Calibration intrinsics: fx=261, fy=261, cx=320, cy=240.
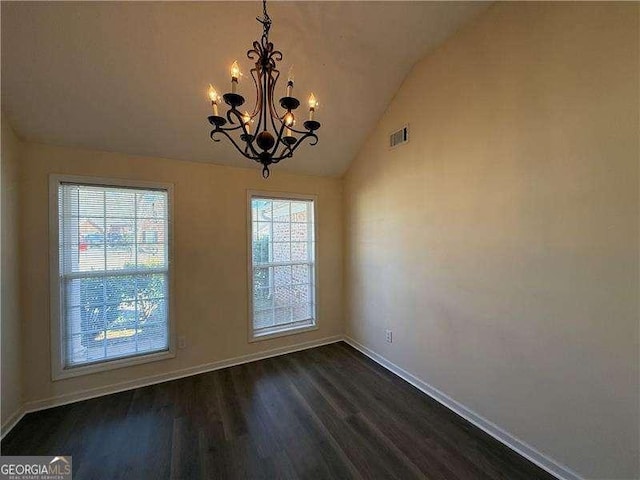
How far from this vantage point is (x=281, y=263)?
3381 mm

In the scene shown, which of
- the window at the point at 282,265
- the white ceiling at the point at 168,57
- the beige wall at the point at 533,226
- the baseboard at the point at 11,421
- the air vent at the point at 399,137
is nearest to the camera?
the beige wall at the point at 533,226

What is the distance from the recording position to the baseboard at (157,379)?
2229mm

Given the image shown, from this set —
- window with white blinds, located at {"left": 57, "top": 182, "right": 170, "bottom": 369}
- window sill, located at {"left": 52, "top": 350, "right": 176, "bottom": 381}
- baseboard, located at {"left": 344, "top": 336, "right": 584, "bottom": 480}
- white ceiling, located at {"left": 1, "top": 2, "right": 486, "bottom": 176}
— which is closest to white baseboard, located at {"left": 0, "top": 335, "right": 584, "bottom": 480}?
baseboard, located at {"left": 344, "top": 336, "right": 584, "bottom": 480}

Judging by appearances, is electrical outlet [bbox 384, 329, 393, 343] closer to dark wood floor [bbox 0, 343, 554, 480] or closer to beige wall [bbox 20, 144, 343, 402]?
dark wood floor [bbox 0, 343, 554, 480]

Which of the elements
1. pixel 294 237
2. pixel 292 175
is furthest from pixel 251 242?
pixel 292 175

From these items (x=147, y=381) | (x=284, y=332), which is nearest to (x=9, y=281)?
(x=147, y=381)

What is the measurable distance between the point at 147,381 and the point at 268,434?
1.50 meters

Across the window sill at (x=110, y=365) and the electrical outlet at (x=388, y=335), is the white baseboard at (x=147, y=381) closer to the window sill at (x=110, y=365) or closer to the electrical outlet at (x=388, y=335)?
the window sill at (x=110, y=365)

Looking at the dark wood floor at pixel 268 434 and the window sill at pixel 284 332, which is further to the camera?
the window sill at pixel 284 332

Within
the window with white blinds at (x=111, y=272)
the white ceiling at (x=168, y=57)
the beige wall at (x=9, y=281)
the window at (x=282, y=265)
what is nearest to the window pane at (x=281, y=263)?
the window at (x=282, y=265)

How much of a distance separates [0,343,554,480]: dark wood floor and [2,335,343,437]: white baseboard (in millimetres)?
66

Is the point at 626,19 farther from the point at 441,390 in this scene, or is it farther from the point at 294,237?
the point at 294,237

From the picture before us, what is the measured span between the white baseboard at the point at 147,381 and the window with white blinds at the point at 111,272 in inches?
10.0

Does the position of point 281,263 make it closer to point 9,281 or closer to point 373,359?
point 373,359
